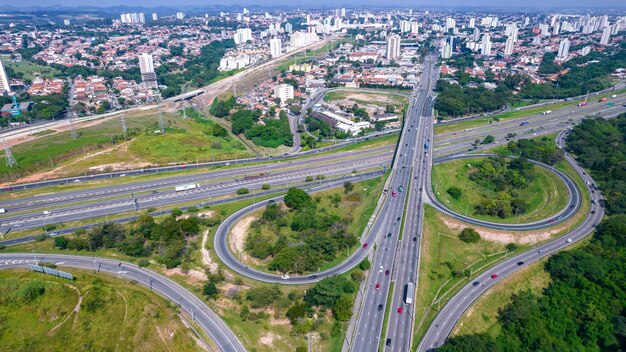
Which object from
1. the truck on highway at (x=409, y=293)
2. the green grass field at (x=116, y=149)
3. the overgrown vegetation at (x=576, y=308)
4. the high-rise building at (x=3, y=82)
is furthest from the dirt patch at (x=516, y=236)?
the high-rise building at (x=3, y=82)

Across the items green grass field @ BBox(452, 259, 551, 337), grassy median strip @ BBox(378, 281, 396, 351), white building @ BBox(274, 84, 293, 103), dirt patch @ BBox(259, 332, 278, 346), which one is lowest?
green grass field @ BBox(452, 259, 551, 337)

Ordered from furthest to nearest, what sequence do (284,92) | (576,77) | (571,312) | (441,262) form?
(576,77) < (284,92) < (441,262) < (571,312)

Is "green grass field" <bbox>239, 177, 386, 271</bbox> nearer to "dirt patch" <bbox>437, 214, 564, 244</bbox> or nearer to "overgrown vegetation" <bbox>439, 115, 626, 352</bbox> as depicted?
"dirt patch" <bbox>437, 214, 564, 244</bbox>

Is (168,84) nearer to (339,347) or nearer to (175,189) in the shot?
(175,189)

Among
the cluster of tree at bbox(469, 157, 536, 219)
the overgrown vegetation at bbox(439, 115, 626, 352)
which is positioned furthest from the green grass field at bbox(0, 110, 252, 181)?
the overgrown vegetation at bbox(439, 115, 626, 352)

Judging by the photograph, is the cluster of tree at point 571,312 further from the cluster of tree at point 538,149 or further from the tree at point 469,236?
the cluster of tree at point 538,149

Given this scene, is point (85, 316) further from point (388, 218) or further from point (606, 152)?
point (606, 152)

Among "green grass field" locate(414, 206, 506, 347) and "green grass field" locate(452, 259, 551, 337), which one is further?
"green grass field" locate(414, 206, 506, 347)

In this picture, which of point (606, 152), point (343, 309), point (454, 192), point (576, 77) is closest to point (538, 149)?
point (606, 152)
